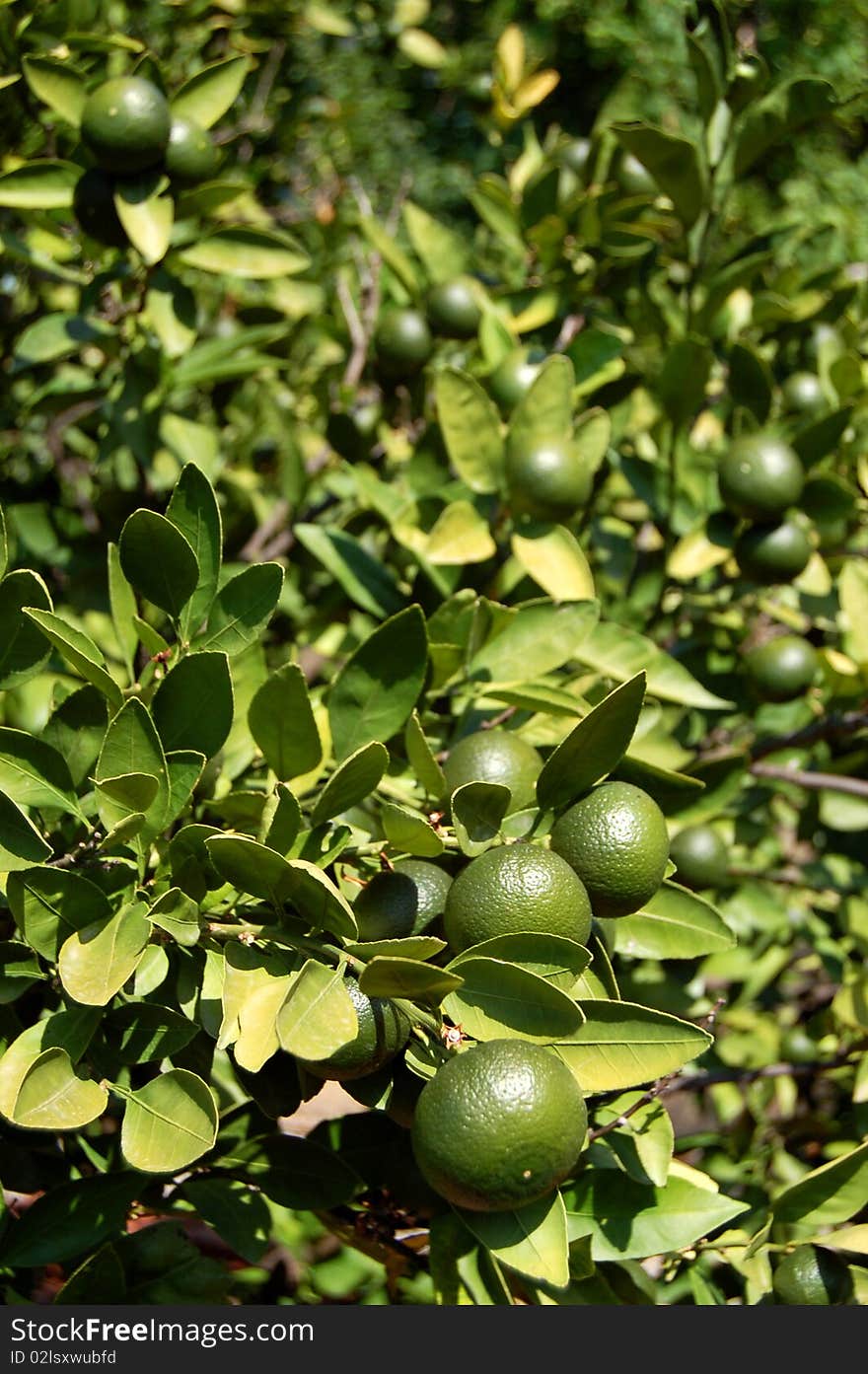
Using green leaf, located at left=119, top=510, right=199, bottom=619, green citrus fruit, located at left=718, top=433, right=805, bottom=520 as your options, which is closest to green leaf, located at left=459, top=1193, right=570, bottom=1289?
green leaf, located at left=119, top=510, right=199, bottom=619

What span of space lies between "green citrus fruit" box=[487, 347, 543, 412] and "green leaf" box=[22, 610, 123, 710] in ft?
2.64

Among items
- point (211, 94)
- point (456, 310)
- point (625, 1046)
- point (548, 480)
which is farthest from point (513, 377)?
point (625, 1046)

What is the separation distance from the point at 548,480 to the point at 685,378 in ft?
1.06

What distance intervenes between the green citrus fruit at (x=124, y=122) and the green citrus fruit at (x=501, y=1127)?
1086 mm

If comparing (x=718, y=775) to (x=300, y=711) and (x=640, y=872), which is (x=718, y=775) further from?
(x=300, y=711)

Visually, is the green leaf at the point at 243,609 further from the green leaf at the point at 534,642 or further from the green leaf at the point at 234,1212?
the green leaf at the point at 234,1212

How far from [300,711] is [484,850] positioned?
19 centimetres

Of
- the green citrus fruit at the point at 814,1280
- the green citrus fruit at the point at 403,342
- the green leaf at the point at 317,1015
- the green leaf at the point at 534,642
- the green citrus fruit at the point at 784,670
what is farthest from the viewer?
the green citrus fruit at the point at 403,342

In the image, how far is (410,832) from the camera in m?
0.97

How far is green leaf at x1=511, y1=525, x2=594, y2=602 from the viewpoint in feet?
4.44

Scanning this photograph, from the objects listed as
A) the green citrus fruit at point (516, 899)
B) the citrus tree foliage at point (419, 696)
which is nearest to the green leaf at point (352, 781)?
the citrus tree foliage at point (419, 696)

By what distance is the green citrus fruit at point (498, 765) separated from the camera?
3.59 feet

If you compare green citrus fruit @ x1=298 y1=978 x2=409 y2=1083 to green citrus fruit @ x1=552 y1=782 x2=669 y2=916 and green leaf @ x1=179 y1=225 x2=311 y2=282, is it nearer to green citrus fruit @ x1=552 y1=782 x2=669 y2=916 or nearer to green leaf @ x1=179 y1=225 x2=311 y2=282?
green citrus fruit @ x1=552 y1=782 x2=669 y2=916

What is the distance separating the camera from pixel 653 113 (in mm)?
6594
